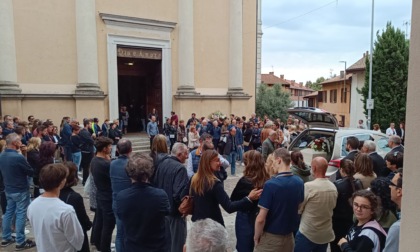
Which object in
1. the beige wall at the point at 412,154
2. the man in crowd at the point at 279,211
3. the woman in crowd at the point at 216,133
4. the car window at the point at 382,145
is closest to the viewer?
the beige wall at the point at 412,154

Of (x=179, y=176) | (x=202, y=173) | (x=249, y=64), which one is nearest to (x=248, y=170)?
(x=202, y=173)

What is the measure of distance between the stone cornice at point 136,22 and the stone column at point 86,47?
63 cm

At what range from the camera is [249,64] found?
19.1 m

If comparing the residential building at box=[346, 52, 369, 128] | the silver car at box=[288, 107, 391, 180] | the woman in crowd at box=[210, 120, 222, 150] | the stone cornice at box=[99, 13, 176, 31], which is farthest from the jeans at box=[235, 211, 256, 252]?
the residential building at box=[346, 52, 369, 128]

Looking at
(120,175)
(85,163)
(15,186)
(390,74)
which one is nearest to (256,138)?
(85,163)

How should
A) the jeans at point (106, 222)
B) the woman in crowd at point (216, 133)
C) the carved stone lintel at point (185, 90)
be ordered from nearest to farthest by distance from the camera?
the jeans at point (106, 222)
the woman in crowd at point (216, 133)
the carved stone lintel at point (185, 90)

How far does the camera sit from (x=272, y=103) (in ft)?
80.2

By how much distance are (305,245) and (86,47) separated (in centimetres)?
1261

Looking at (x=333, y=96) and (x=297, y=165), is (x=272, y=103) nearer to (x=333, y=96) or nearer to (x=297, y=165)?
(x=297, y=165)

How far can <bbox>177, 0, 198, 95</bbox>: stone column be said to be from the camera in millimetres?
16250

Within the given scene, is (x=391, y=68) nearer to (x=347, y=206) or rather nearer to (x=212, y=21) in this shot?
(x=212, y=21)

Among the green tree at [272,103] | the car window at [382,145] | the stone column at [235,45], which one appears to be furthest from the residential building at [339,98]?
the car window at [382,145]

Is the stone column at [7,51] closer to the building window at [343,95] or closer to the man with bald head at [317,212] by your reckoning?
the man with bald head at [317,212]

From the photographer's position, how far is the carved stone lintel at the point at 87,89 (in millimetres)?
13695
